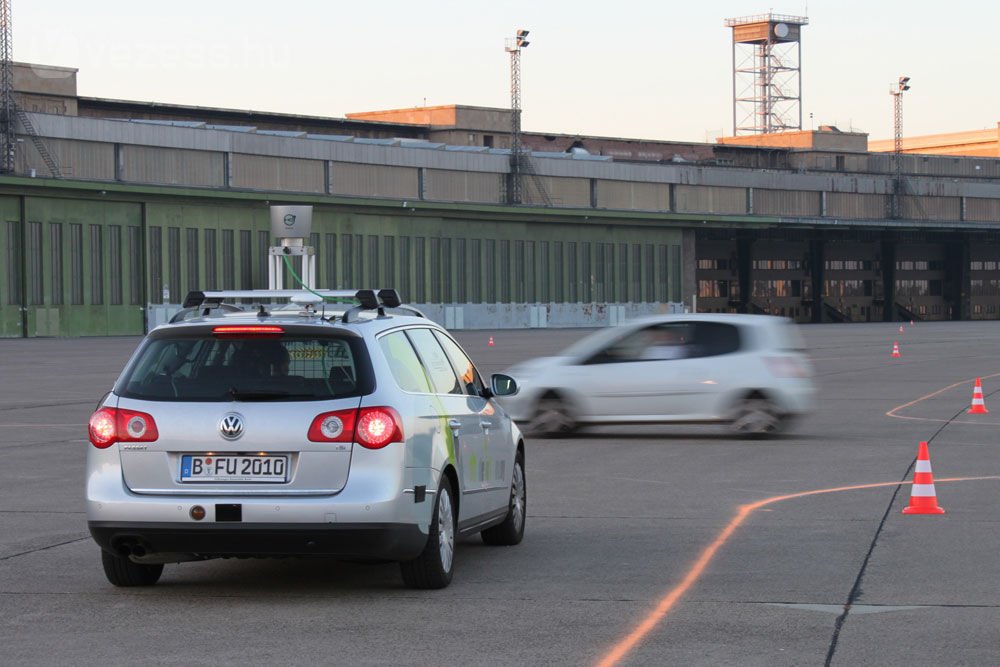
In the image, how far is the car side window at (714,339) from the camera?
798 inches

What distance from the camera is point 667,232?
3976 inches

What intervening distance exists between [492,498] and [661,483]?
4.85m

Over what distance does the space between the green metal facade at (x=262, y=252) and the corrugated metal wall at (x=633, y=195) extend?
120 centimetres

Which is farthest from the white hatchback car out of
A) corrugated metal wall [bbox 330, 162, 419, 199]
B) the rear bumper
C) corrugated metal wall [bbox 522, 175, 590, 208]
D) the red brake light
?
corrugated metal wall [bbox 522, 175, 590, 208]

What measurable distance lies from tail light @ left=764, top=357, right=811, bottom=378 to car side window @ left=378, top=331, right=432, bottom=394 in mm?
11248

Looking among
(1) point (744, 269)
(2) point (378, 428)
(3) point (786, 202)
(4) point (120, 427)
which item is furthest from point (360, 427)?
(1) point (744, 269)

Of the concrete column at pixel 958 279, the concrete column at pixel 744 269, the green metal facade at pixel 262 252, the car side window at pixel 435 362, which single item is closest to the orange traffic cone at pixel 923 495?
the car side window at pixel 435 362

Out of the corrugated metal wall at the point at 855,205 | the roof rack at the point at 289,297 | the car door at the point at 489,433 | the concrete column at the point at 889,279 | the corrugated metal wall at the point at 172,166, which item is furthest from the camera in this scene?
the concrete column at the point at 889,279

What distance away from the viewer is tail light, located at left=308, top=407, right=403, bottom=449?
336 inches

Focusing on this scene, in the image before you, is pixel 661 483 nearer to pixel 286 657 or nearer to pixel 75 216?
pixel 286 657

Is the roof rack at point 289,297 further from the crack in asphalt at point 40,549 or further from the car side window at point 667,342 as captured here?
the car side window at point 667,342

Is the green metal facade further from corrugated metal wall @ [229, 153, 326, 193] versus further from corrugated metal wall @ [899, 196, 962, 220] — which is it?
corrugated metal wall @ [899, 196, 962, 220]

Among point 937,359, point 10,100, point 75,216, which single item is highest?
point 10,100

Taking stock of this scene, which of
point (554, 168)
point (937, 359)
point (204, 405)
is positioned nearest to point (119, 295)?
point (554, 168)
